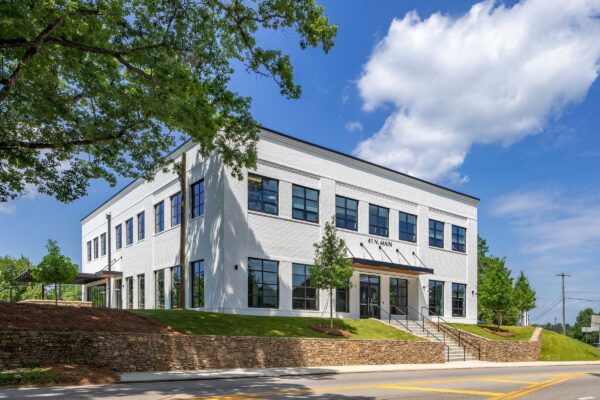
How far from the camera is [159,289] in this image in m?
32.0

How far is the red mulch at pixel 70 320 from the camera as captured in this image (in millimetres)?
A: 15912

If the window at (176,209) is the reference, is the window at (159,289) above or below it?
below

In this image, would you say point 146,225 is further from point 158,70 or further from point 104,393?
point 104,393

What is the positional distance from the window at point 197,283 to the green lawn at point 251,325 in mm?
3741

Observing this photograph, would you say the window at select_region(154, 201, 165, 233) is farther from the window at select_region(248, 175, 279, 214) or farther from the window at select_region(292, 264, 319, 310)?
the window at select_region(292, 264, 319, 310)

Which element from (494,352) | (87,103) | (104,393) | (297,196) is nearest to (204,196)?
(297,196)

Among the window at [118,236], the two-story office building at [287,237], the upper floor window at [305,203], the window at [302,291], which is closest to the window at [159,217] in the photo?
the two-story office building at [287,237]

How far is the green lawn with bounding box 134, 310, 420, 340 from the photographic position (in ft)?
68.3

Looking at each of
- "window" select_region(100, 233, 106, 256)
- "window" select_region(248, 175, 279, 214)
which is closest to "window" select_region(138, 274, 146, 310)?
"window" select_region(100, 233, 106, 256)

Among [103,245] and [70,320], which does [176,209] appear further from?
[103,245]

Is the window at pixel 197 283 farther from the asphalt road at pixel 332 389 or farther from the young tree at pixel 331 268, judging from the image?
Result: the asphalt road at pixel 332 389

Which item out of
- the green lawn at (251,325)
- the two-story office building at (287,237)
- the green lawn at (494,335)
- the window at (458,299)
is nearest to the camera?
the green lawn at (251,325)

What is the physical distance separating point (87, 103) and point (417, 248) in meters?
24.0

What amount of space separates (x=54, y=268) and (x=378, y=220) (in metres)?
19.7
